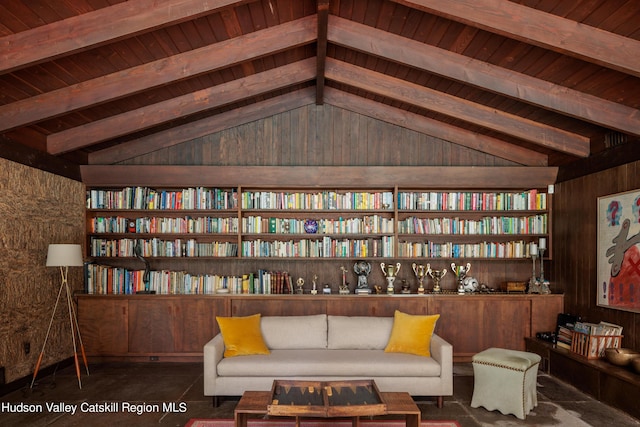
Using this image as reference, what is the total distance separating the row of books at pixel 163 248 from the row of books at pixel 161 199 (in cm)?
48

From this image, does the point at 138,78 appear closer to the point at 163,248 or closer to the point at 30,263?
the point at 30,263


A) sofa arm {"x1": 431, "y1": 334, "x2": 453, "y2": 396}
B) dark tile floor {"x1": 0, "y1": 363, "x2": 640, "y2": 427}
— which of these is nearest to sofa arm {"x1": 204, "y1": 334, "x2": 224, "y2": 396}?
dark tile floor {"x1": 0, "y1": 363, "x2": 640, "y2": 427}

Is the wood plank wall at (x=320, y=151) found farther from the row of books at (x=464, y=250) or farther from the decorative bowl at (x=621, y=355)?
the decorative bowl at (x=621, y=355)

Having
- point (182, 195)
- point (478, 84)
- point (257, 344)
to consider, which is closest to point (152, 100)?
point (182, 195)

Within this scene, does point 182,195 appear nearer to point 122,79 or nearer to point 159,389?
point 122,79

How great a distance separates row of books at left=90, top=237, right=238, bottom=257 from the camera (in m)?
6.39

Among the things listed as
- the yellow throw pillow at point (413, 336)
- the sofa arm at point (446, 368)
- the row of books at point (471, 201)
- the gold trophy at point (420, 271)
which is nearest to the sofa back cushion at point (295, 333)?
the yellow throw pillow at point (413, 336)

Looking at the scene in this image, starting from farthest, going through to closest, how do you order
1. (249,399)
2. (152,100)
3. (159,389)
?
(152,100) < (159,389) < (249,399)

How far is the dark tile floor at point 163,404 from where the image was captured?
3994mm

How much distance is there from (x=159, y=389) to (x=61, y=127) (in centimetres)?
318

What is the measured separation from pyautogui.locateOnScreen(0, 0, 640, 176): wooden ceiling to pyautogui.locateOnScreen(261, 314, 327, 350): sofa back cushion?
266 centimetres

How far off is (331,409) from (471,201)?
13.6 feet

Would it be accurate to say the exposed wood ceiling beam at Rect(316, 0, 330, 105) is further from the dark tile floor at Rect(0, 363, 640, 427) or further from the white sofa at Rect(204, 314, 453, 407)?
the dark tile floor at Rect(0, 363, 640, 427)

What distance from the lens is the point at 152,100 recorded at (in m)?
5.45
